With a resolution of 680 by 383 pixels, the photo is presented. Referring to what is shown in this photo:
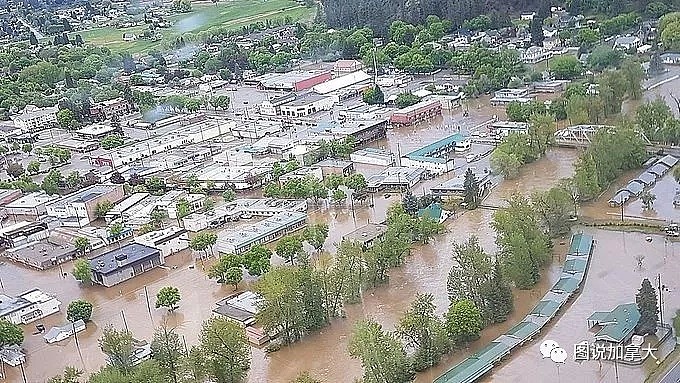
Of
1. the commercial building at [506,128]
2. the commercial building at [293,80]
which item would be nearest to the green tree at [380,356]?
the commercial building at [506,128]

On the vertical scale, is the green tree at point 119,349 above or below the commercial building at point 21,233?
above

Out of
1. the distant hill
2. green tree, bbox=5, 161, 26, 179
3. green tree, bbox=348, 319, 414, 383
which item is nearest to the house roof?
green tree, bbox=348, 319, 414, 383

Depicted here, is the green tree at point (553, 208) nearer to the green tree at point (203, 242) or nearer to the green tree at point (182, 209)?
the green tree at point (203, 242)

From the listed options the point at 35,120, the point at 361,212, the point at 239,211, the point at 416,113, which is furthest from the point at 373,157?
the point at 35,120

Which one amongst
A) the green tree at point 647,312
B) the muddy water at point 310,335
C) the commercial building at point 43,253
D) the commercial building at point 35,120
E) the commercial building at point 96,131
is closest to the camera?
the green tree at point 647,312

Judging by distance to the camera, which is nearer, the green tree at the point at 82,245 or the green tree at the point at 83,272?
the green tree at the point at 83,272

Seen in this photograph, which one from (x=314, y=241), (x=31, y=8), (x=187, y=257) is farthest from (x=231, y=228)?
(x=31, y=8)

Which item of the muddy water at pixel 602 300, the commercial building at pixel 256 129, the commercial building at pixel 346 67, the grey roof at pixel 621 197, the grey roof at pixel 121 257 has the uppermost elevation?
the commercial building at pixel 346 67

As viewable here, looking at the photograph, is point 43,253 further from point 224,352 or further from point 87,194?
point 224,352

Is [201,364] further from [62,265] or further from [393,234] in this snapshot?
[62,265]

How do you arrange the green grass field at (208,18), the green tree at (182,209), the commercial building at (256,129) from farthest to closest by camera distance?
the green grass field at (208,18), the commercial building at (256,129), the green tree at (182,209)
